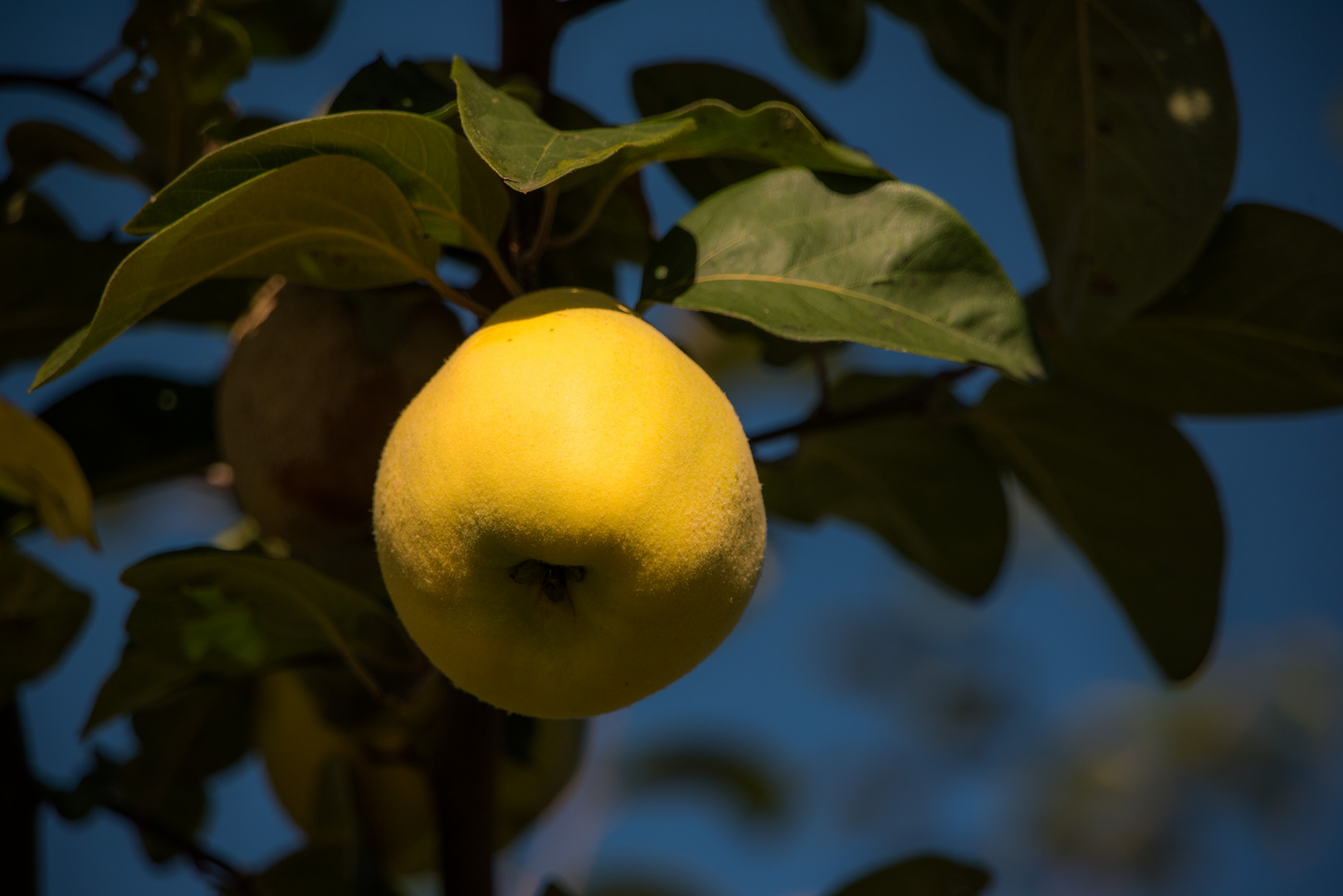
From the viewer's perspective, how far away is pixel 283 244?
0.78 metres

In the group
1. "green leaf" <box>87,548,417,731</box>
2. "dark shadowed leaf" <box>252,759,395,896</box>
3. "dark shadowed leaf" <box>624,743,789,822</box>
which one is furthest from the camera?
"dark shadowed leaf" <box>624,743,789,822</box>

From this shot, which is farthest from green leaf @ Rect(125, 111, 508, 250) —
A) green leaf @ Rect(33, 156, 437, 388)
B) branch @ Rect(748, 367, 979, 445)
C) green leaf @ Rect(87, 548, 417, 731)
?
branch @ Rect(748, 367, 979, 445)

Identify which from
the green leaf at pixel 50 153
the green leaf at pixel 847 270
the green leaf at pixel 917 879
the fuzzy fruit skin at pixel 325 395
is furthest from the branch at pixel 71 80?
the green leaf at pixel 917 879

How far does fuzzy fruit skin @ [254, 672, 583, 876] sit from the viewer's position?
4.32ft

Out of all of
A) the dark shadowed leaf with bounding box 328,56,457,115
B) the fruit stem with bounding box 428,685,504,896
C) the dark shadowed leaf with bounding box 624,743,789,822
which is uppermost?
the dark shadowed leaf with bounding box 328,56,457,115

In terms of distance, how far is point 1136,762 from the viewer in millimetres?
4527

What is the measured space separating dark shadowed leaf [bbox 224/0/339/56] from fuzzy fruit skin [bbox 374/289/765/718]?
1009mm

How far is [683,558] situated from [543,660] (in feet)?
0.39

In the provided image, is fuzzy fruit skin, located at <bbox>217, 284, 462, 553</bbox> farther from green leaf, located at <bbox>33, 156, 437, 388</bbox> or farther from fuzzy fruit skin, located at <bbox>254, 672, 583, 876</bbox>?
fuzzy fruit skin, located at <bbox>254, 672, 583, 876</bbox>

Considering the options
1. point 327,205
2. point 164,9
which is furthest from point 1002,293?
point 164,9

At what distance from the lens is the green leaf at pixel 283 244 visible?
2.23ft

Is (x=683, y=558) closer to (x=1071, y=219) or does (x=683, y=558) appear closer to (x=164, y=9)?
(x=1071, y=219)

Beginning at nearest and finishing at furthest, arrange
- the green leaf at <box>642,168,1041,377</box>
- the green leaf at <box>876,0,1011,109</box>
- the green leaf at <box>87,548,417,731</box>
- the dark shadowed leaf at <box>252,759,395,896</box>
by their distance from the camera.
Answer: the green leaf at <box>642,168,1041,377</box>, the green leaf at <box>87,548,417,731</box>, the green leaf at <box>876,0,1011,109</box>, the dark shadowed leaf at <box>252,759,395,896</box>

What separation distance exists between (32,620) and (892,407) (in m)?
0.90
